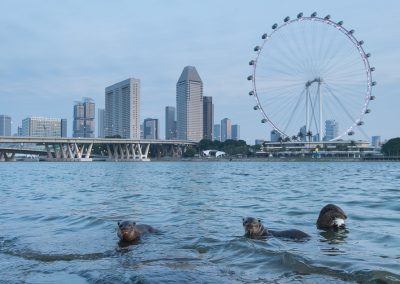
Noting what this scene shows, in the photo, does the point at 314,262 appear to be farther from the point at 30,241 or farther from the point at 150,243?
the point at 30,241

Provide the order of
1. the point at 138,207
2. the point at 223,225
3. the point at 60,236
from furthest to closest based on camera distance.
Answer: the point at 138,207, the point at 223,225, the point at 60,236

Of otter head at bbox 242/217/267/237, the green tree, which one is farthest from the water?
the green tree

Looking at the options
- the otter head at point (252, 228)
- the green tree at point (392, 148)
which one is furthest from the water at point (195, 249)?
the green tree at point (392, 148)

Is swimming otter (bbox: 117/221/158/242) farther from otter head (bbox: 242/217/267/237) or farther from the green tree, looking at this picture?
the green tree

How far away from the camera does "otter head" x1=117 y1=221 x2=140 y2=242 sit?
1208cm

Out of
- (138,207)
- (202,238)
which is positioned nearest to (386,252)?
(202,238)

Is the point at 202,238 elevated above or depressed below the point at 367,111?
below

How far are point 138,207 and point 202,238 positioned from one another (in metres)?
9.03

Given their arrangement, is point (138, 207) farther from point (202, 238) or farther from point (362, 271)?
point (362, 271)

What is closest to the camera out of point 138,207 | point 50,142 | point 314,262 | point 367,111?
point 314,262

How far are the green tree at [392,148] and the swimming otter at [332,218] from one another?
544ft

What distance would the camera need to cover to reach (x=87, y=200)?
25.3m

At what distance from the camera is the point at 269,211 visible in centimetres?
1941

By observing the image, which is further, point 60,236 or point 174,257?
point 60,236
